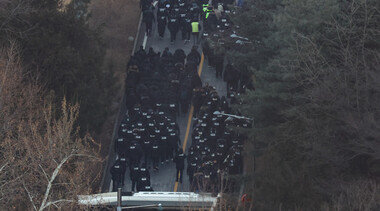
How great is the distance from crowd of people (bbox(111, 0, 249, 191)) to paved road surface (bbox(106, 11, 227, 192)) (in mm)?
311

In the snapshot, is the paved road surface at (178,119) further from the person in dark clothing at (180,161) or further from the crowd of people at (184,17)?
the person in dark clothing at (180,161)

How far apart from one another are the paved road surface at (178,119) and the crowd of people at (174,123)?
311 mm

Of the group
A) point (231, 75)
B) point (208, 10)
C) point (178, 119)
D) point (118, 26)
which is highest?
point (208, 10)

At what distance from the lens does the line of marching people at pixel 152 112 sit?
93.0ft

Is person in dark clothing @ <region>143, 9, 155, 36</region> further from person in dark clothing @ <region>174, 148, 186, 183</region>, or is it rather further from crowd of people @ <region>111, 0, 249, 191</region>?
person in dark clothing @ <region>174, 148, 186, 183</region>

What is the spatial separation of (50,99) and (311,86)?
9.87 meters

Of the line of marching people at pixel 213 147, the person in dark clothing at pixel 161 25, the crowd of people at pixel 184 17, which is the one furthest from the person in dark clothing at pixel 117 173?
the person in dark clothing at pixel 161 25

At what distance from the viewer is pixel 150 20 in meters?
41.0

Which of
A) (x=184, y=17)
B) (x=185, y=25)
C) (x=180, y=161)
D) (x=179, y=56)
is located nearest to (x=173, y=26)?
(x=185, y=25)

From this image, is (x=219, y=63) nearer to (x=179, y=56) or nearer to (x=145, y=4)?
(x=179, y=56)

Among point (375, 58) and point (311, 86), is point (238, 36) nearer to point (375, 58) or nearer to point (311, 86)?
point (311, 86)

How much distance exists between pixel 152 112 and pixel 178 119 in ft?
14.5

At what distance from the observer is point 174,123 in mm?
29781

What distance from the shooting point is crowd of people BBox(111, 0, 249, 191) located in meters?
27.9
